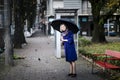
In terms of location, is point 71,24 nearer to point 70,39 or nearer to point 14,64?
point 70,39

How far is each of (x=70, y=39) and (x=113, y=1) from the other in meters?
5.17

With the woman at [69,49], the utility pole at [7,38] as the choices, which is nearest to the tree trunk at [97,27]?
the utility pole at [7,38]

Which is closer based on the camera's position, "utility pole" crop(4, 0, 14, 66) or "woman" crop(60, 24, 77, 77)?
"woman" crop(60, 24, 77, 77)

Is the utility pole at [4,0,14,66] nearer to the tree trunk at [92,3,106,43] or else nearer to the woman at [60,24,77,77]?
the woman at [60,24,77,77]

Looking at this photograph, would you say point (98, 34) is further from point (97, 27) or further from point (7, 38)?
point (7, 38)

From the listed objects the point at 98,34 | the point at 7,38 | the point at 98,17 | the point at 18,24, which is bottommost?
the point at 98,34

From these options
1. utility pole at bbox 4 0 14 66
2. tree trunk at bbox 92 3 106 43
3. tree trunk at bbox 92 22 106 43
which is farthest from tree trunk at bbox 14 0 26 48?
utility pole at bbox 4 0 14 66

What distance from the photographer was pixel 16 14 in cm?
3672

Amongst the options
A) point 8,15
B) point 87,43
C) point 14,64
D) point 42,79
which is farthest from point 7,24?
point 87,43

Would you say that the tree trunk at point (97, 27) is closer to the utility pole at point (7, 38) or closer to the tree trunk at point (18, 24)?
the tree trunk at point (18, 24)

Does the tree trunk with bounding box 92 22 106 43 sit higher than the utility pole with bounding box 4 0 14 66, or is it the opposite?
the utility pole with bounding box 4 0 14 66

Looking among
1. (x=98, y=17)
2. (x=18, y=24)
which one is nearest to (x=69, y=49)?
(x=18, y=24)

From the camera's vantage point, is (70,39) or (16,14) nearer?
(70,39)

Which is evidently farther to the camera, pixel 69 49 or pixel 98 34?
pixel 98 34
